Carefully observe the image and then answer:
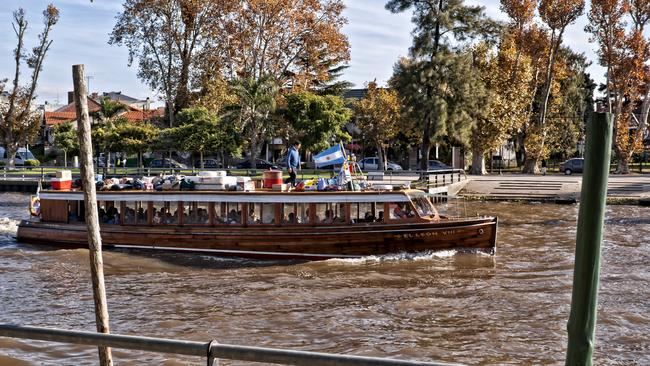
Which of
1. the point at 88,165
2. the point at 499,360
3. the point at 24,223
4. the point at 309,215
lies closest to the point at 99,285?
the point at 88,165

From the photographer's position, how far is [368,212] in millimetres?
20156

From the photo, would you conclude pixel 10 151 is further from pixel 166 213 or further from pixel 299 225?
pixel 299 225

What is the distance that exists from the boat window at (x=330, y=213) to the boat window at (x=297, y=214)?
357mm

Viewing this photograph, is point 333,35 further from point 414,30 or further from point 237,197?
point 237,197

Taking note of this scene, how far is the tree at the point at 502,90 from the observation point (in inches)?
1822

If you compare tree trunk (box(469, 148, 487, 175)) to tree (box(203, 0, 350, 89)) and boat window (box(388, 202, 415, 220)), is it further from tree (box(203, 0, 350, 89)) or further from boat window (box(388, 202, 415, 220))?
boat window (box(388, 202, 415, 220))

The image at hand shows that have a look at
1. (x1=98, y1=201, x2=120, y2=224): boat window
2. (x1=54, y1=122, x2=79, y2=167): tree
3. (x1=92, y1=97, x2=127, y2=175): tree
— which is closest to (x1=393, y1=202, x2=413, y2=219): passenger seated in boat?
(x1=98, y1=201, x2=120, y2=224): boat window

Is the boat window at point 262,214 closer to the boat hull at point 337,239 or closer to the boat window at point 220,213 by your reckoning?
the boat hull at point 337,239

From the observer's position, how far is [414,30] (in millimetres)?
39969

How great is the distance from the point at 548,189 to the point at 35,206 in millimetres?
27086

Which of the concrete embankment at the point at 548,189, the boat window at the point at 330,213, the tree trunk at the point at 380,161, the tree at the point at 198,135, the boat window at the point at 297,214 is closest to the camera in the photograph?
the boat window at the point at 330,213

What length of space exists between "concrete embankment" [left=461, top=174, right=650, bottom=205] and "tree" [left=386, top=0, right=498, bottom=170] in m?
3.92

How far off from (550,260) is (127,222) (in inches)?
523

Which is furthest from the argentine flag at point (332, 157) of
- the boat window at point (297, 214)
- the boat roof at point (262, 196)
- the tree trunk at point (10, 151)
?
the tree trunk at point (10, 151)
